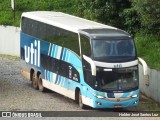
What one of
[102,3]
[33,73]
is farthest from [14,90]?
[102,3]

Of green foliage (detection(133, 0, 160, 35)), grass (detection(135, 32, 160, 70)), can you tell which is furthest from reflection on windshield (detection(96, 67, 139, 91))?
green foliage (detection(133, 0, 160, 35))

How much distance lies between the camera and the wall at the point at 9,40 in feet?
143

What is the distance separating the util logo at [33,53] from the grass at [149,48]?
18.1 feet

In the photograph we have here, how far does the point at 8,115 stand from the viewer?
21688 mm

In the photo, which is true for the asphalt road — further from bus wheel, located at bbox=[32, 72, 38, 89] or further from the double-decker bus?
the double-decker bus

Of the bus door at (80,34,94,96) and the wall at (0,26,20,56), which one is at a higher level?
the bus door at (80,34,94,96)

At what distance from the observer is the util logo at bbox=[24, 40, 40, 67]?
1128 inches

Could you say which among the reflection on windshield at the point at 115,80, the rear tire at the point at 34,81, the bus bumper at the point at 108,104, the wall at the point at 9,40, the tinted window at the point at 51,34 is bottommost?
the wall at the point at 9,40

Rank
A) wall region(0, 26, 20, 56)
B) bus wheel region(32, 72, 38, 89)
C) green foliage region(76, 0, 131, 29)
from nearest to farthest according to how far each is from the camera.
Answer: bus wheel region(32, 72, 38, 89)
green foliage region(76, 0, 131, 29)
wall region(0, 26, 20, 56)

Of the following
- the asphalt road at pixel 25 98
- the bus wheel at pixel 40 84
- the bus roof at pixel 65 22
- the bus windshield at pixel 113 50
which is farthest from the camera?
the bus wheel at pixel 40 84

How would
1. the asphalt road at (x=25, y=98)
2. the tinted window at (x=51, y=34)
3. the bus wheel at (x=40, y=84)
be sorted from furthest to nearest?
the bus wheel at (x=40, y=84) < the tinted window at (x=51, y=34) < the asphalt road at (x=25, y=98)

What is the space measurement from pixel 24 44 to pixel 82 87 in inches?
299

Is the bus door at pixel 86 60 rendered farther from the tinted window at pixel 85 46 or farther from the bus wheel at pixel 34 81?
the bus wheel at pixel 34 81

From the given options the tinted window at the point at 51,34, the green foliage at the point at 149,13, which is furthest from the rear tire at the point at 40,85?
the green foliage at the point at 149,13
